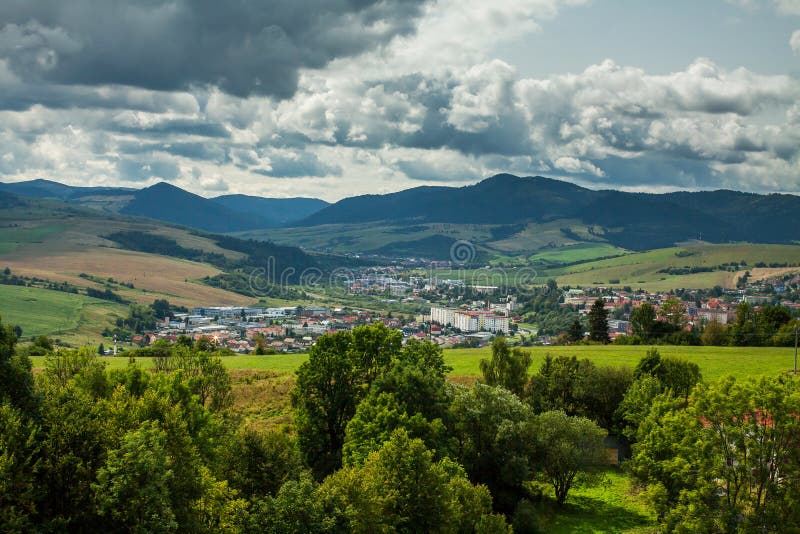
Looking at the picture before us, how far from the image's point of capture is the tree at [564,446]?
4322cm

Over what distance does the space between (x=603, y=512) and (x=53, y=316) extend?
177 meters

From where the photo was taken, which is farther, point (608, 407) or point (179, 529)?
point (608, 407)

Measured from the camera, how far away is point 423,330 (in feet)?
600

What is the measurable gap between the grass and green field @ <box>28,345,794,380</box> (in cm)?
1957

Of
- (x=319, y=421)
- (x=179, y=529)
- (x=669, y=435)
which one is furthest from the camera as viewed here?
(x=319, y=421)

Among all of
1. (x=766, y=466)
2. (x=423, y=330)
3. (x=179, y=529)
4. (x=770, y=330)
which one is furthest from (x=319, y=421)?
(x=423, y=330)

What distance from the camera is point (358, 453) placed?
112 ft

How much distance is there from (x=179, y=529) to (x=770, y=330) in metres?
89.5

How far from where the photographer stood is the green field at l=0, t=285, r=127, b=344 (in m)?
161

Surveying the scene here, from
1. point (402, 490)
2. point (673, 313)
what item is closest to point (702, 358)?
point (673, 313)

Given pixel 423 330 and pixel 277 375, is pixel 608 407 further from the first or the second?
pixel 423 330

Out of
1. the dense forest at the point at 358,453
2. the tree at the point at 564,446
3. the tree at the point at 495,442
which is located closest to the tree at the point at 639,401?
the dense forest at the point at 358,453

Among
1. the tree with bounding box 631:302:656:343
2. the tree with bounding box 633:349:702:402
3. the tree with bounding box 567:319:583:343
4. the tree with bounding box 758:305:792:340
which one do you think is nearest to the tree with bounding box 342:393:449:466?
the tree with bounding box 633:349:702:402

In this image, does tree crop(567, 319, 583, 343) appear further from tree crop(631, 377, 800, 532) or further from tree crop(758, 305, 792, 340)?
tree crop(631, 377, 800, 532)
